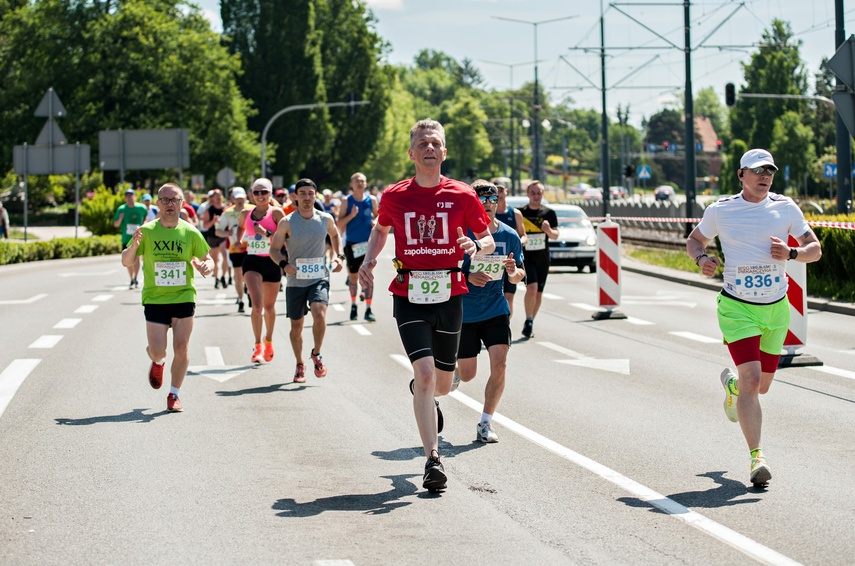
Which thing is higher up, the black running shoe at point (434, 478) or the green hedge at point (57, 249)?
the green hedge at point (57, 249)

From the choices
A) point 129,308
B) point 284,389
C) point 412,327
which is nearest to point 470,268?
point 412,327

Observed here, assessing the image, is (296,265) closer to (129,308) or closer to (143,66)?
(129,308)

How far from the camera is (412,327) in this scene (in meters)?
7.47

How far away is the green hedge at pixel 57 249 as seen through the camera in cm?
A: 3484

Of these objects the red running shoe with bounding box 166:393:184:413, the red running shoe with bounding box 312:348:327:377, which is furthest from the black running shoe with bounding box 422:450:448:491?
the red running shoe with bounding box 312:348:327:377

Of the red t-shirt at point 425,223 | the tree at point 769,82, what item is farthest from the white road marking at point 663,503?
the tree at point 769,82

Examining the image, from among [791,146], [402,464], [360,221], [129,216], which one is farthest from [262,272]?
[791,146]

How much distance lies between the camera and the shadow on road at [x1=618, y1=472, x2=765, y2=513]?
6.80 meters

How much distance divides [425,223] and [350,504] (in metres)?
1.59

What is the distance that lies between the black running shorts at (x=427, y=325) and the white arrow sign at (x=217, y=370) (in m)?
5.08

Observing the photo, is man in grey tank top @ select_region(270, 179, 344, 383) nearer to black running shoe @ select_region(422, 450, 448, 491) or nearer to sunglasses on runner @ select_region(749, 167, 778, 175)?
black running shoe @ select_region(422, 450, 448, 491)

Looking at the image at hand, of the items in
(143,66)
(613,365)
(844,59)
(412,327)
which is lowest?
(613,365)

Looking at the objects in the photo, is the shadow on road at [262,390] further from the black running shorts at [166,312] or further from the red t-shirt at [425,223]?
the red t-shirt at [425,223]

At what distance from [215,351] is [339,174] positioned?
3071 inches
